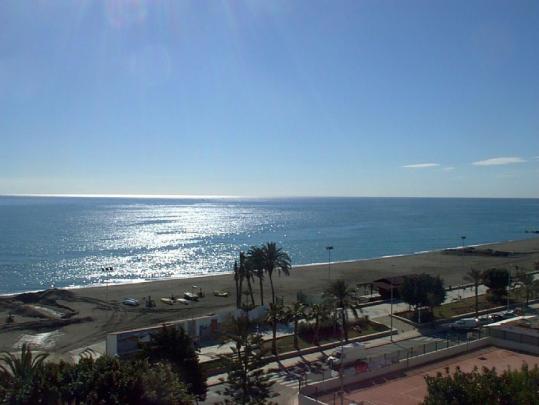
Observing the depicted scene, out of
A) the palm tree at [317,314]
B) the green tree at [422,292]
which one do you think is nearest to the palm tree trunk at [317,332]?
the palm tree at [317,314]

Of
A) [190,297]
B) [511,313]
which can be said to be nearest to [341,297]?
[511,313]

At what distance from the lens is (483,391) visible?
17.4 metres

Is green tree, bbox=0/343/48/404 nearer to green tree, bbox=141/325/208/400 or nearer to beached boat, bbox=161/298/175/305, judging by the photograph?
green tree, bbox=141/325/208/400

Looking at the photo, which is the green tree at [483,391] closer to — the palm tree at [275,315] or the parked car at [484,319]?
the palm tree at [275,315]

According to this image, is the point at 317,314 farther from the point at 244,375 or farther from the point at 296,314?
the point at 244,375

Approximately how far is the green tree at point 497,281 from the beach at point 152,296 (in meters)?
16.5

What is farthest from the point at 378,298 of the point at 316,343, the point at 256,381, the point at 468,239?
the point at 468,239

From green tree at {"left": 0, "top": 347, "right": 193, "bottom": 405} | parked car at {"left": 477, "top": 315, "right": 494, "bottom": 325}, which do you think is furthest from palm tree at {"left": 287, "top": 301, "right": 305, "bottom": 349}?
green tree at {"left": 0, "top": 347, "right": 193, "bottom": 405}

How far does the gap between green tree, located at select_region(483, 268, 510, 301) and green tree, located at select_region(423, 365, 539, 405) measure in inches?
1423

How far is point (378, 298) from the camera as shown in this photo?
53.9 meters

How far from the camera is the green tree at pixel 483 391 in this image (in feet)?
56.5

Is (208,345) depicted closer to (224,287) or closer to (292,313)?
(292,313)

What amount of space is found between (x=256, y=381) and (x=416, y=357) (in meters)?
11.0

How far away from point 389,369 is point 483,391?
9970 mm
